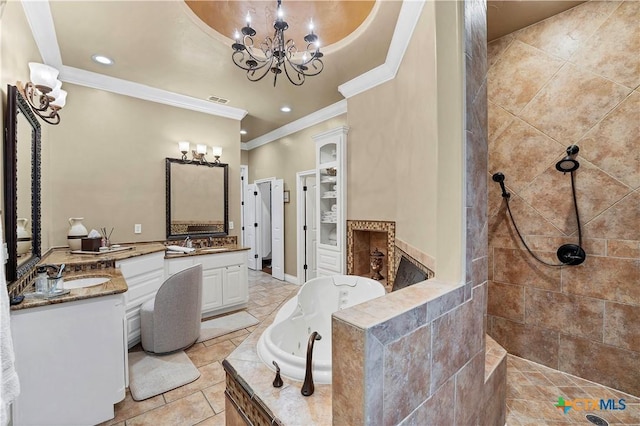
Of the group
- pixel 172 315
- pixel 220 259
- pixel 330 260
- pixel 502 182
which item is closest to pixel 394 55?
pixel 502 182

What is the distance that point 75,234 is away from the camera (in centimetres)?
287

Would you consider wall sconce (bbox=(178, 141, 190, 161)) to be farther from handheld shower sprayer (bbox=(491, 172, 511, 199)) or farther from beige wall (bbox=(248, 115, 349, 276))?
handheld shower sprayer (bbox=(491, 172, 511, 199))

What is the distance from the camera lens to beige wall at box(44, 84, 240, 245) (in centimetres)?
310

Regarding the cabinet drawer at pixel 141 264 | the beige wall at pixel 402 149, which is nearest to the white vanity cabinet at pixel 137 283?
the cabinet drawer at pixel 141 264

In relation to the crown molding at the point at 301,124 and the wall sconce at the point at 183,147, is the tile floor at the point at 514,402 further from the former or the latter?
the crown molding at the point at 301,124

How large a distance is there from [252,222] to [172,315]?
3829mm

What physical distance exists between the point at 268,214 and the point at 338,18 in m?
4.60

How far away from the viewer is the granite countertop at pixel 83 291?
1589 millimetres

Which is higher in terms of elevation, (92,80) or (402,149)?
(92,80)

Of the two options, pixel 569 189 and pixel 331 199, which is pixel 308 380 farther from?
pixel 331 199

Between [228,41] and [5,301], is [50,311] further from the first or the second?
[228,41]

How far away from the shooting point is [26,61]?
2.16 metres

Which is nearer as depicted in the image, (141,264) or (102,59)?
(141,264)

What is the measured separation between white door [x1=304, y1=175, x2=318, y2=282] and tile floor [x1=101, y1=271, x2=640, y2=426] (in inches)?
104
